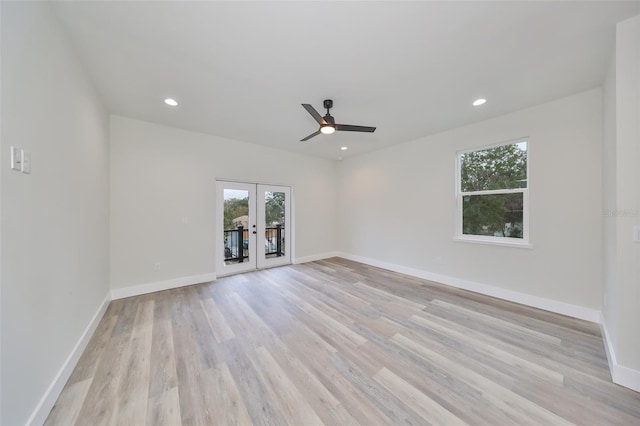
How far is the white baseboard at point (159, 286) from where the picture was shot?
333 centimetres

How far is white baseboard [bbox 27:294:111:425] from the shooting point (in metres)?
1.35

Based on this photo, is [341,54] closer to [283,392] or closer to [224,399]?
[283,392]

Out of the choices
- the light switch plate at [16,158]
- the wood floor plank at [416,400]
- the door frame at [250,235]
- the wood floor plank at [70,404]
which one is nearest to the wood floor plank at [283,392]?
the wood floor plank at [416,400]

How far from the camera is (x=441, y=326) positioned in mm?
2531

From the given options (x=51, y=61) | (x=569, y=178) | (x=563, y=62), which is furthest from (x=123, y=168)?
(x=569, y=178)

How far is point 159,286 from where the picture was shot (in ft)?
12.0

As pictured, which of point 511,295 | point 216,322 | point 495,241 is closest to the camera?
point 216,322

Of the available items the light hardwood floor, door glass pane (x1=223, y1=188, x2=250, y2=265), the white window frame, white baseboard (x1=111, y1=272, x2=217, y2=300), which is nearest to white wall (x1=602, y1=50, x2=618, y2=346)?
the light hardwood floor

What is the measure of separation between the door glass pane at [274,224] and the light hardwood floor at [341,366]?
2044 millimetres

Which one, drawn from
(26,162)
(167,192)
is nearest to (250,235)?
(167,192)

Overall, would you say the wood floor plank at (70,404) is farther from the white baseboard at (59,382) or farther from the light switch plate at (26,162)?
the light switch plate at (26,162)

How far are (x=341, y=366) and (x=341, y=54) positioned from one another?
2.82m

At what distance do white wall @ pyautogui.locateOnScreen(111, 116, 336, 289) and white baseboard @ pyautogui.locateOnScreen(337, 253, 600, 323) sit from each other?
3.72m

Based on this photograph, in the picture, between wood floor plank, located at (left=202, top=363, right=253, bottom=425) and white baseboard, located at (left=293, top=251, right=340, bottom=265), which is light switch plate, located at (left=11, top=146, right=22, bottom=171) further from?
white baseboard, located at (left=293, top=251, right=340, bottom=265)
